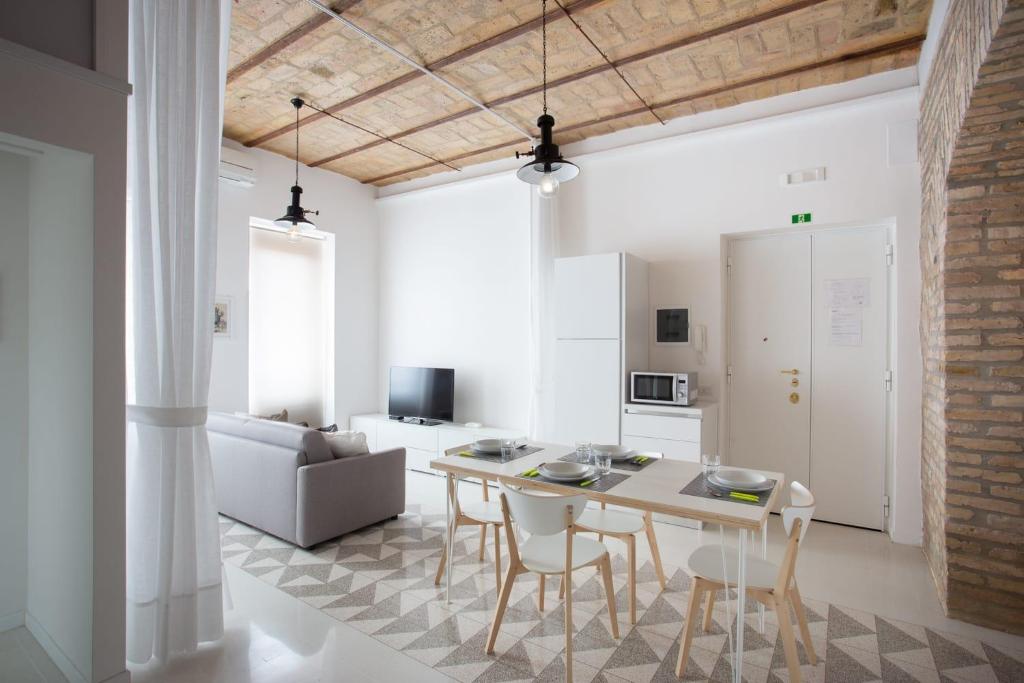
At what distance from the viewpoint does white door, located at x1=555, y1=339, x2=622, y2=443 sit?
439cm

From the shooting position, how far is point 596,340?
4.46 meters

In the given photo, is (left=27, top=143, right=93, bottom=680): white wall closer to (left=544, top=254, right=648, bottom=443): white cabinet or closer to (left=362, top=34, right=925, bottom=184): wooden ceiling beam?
(left=544, top=254, right=648, bottom=443): white cabinet

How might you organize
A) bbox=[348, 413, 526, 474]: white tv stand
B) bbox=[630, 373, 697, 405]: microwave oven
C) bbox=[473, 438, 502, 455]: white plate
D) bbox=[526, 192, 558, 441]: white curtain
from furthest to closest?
bbox=[348, 413, 526, 474]: white tv stand → bbox=[526, 192, 558, 441]: white curtain → bbox=[630, 373, 697, 405]: microwave oven → bbox=[473, 438, 502, 455]: white plate

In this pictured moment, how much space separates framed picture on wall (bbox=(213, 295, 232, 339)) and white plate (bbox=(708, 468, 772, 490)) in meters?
4.81

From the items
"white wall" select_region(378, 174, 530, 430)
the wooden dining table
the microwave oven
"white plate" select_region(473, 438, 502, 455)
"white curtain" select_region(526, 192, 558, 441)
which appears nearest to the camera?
the wooden dining table

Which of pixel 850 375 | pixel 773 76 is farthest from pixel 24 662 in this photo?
pixel 773 76

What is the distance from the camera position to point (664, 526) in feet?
13.4

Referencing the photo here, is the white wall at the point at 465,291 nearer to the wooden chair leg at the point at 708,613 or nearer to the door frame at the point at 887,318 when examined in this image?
the door frame at the point at 887,318

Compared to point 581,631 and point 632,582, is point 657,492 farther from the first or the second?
point 581,631

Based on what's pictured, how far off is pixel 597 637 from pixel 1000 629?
78.1 inches

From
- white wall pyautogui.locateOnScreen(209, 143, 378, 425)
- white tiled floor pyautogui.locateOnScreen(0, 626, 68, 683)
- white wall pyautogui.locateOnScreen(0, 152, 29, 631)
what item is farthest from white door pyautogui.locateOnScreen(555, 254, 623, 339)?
white tiled floor pyautogui.locateOnScreen(0, 626, 68, 683)

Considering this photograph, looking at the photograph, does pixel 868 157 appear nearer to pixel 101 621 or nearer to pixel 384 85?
pixel 384 85

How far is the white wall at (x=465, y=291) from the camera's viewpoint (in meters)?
5.71

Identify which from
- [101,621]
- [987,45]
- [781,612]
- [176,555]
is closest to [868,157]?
[987,45]
